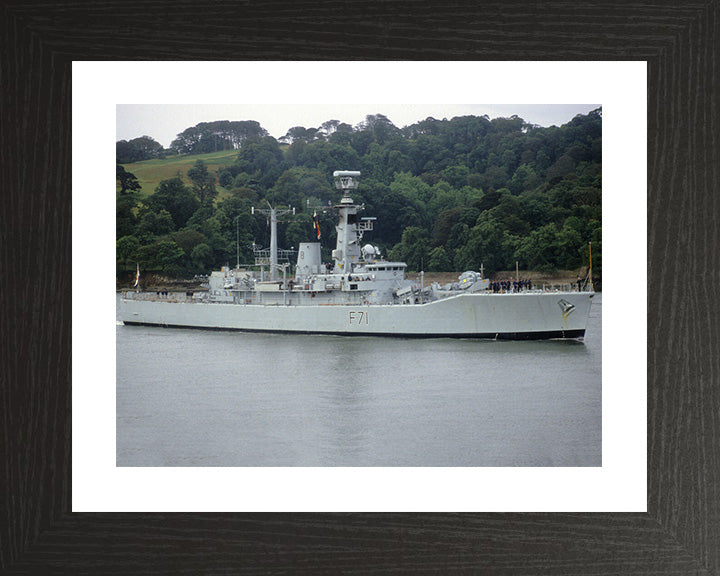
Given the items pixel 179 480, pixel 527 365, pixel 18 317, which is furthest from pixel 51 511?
pixel 527 365

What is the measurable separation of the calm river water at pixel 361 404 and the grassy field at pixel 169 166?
2.17 meters

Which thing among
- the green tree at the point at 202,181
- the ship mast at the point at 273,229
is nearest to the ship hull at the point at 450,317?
the ship mast at the point at 273,229

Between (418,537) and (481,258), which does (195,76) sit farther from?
(481,258)

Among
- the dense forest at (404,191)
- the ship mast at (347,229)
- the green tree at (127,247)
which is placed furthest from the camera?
the ship mast at (347,229)

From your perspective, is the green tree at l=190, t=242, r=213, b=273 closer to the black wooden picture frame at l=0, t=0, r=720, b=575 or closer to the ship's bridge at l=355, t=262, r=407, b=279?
the ship's bridge at l=355, t=262, r=407, b=279

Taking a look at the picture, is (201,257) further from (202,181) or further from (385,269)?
(385,269)

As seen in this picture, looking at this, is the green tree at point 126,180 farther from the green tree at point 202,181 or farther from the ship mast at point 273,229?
the ship mast at point 273,229

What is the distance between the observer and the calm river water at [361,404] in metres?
5.43

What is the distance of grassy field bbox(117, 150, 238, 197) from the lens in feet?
30.8

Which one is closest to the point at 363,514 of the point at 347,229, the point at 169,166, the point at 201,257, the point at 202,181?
the point at 169,166

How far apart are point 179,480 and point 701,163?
254 centimetres

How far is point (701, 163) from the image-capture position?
3.18 m

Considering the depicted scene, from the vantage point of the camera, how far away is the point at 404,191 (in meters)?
10.6

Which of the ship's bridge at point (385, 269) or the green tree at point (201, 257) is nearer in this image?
the green tree at point (201, 257)
